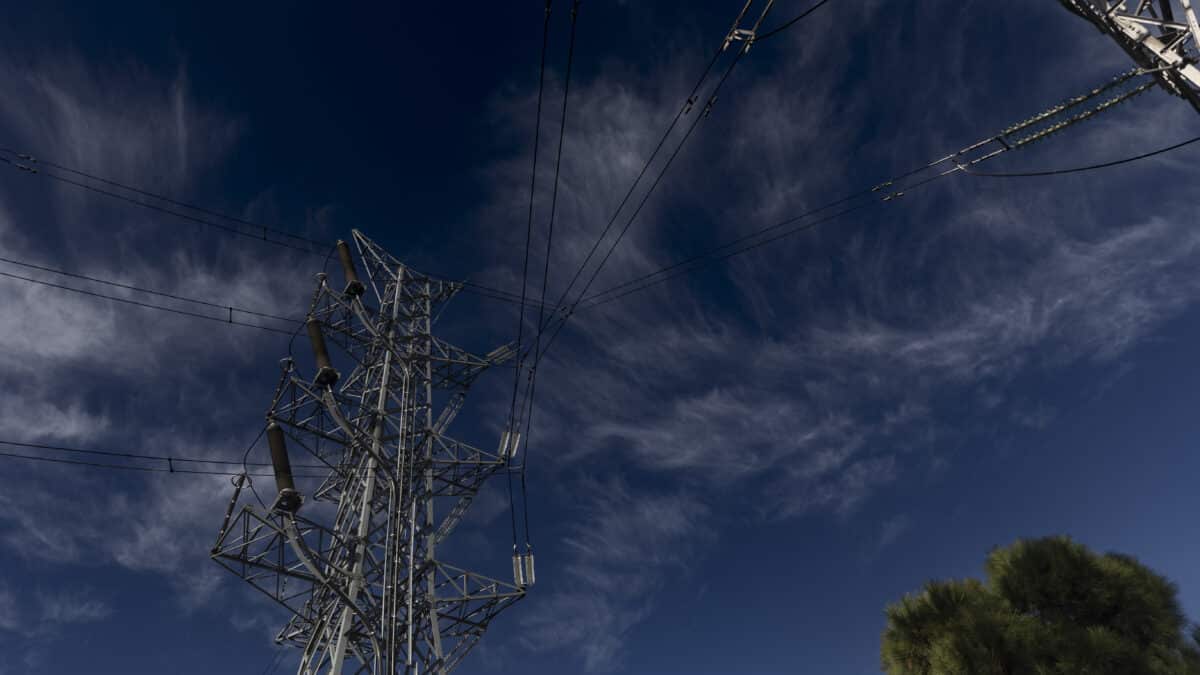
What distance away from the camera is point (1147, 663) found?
1362 centimetres

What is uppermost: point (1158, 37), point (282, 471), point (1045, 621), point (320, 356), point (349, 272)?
point (349, 272)

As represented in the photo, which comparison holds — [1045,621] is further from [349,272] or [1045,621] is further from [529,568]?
[349,272]

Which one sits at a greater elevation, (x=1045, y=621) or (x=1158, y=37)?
(x=1158, y=37)

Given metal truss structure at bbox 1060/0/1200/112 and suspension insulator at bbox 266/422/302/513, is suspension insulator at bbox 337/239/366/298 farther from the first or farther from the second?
metal truss structure at bbox 1060/0/1200/112

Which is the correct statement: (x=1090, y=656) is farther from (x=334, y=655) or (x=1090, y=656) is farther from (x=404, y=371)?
(x=404, y=371)

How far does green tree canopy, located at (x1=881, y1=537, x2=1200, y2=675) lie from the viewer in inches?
533

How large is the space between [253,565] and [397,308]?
438 inches

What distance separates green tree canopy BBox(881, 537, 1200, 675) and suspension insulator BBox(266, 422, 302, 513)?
51.8 ft

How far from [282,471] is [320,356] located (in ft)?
13.3

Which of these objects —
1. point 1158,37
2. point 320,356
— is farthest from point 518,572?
point 1158,37

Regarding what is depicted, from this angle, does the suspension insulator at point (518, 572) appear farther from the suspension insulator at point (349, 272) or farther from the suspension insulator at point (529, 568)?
the suspension insulator at point (349, 272)

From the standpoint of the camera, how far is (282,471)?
1652 centimetres

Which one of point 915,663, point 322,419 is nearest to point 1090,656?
point 915,663

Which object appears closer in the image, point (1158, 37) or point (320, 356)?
point (1158, 37)
